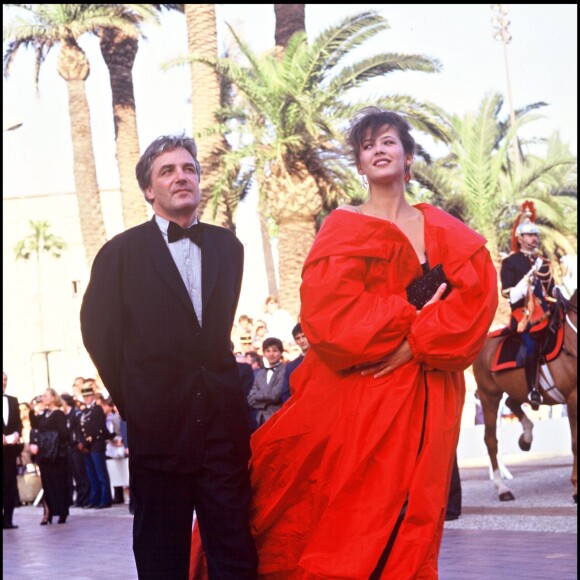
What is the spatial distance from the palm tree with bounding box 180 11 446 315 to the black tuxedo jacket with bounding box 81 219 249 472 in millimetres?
17839

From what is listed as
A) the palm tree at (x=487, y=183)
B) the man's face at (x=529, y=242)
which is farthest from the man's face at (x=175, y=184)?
the palm tree at (x=487, y=183)

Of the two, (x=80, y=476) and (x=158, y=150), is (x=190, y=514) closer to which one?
(x=158, y=150)

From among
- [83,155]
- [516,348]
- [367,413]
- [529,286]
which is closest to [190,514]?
[367,413]

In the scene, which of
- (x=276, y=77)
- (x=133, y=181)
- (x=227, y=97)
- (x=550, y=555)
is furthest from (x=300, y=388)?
(x=227, y=97)

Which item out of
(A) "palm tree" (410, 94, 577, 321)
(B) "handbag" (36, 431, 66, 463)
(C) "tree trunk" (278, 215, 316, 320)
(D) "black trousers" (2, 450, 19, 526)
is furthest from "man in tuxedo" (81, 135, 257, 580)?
(A) "palm tree" (410, 94, 577, 321)

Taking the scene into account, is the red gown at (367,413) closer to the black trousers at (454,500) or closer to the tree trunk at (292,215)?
the black trousers at (454,500)

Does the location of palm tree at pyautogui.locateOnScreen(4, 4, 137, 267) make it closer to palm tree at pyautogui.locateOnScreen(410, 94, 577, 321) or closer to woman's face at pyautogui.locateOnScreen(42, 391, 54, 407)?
palm tree at pyautogui.locateOnScreen(410, 94, 577, 321)

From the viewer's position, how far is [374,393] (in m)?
4.73

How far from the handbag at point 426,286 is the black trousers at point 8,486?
13.4 meters

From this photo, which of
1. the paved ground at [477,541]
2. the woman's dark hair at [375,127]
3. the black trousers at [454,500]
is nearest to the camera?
the woman's dark hair at [375,127]

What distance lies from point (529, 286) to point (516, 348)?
1113 millimetres

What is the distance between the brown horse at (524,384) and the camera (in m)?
12.5

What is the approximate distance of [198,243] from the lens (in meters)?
4.98

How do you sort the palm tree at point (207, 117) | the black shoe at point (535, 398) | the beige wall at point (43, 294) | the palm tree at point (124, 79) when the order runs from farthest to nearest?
the beige wall at point (43, 294) < the palm tree at point (124, 79) < the palm tree at point (207, 117) < the black shoe at point (535, 398)
